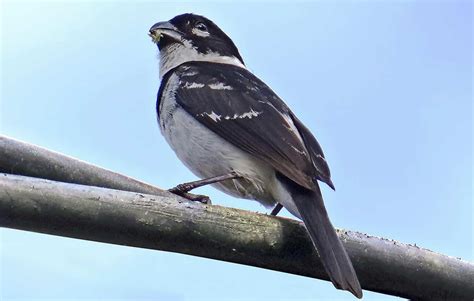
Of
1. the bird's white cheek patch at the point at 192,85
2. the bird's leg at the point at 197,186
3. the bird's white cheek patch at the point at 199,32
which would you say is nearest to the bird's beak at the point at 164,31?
the bird's white cheek patch at the point at 199,32

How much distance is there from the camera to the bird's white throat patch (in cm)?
562

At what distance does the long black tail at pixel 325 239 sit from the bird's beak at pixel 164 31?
187cm

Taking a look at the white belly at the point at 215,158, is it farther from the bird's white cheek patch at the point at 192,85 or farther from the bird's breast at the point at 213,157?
the bird's white cheek patch at the point at 192,85

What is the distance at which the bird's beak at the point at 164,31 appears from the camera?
18.8 ft

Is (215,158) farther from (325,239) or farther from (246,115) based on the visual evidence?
(325,239)

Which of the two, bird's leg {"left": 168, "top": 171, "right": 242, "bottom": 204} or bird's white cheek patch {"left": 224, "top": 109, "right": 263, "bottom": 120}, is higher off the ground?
bird's white cheek patch {"left": 224, "top": 109, "right": 263, "bottom": 120}

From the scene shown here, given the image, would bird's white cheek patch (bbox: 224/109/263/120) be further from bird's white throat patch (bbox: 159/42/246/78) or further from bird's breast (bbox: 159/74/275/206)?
bird's white throat patch (bbox: 159/42/246/78)

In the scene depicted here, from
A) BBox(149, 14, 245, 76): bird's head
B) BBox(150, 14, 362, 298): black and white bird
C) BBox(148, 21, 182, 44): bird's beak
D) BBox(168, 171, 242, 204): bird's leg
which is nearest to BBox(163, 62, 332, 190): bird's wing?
BBox(150, 14, 362, 298): black and white bird

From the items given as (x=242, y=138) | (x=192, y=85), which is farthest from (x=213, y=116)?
(x=192, y=85)

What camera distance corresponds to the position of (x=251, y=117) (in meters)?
4.62

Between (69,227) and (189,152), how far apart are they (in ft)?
7.38

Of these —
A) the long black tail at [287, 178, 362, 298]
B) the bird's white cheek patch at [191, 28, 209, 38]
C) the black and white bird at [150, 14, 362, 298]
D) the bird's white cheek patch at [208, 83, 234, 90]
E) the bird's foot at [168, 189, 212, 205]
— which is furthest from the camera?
the bird's white cheek patch at [191, 28, 209, 38]

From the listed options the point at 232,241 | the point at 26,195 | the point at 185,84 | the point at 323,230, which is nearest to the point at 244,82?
the point at 185,84

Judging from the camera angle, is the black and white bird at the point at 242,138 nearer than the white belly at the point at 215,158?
Yes
